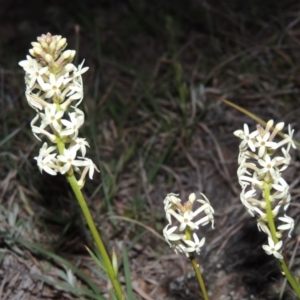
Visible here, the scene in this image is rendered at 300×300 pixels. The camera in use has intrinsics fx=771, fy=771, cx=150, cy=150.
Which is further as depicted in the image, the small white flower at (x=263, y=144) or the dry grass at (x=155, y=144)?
the dry grass at (x=155, y=144)

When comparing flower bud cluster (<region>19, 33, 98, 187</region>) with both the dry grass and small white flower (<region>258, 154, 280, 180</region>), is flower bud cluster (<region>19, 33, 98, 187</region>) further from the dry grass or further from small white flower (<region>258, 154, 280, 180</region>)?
the dry grass

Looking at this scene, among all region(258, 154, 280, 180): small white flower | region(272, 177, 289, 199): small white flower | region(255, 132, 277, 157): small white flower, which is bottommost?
region(272, 177, 289, 199): small white flower

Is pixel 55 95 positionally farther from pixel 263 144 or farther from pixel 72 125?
pixel 263 144

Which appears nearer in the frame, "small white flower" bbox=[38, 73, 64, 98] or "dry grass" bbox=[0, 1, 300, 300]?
"small white flower" bbox=[38, 73, 64, 98]

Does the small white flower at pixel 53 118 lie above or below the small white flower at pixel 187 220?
above

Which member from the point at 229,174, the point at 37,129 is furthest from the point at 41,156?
the point at 229,174

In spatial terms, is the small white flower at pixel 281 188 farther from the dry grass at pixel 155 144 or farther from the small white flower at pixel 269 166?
the dry grass at pixel 155 144

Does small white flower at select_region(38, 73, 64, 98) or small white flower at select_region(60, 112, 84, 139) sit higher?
small white flower at select_region(38, 73, 64, 98)

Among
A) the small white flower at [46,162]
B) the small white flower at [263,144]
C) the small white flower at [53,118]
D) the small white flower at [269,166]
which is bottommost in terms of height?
the small white flower at [269,166]

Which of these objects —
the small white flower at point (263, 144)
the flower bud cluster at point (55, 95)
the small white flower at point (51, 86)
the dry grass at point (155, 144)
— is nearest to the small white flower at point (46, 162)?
the flower bud cluster at point (55, 95)

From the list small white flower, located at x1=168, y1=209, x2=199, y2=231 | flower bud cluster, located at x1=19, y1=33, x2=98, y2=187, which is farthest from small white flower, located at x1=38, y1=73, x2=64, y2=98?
Result: small white flower, located at x1=168, y1=209, x2=199, y2=231

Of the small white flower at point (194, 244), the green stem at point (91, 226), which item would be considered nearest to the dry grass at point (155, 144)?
the green stem at point (91, 226)

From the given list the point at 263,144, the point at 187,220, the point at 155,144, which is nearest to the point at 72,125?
the point at 187,220
